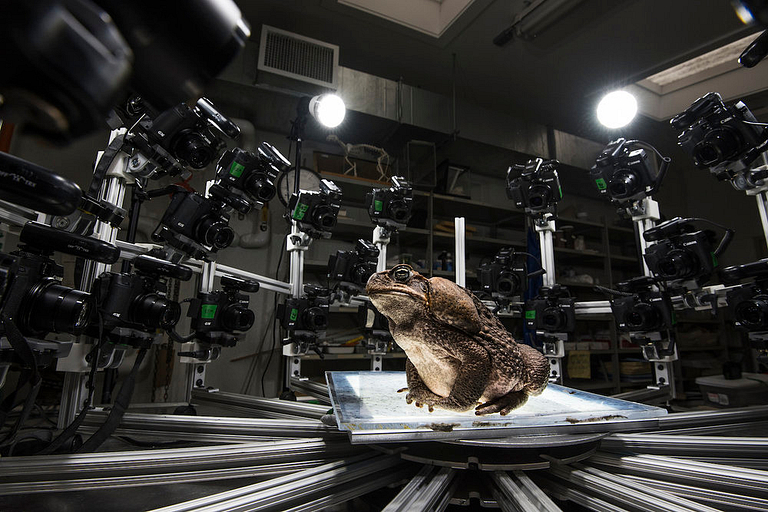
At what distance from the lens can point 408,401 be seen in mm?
1174

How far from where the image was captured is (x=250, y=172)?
67.9 inches

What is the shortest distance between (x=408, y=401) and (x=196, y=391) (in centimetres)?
110

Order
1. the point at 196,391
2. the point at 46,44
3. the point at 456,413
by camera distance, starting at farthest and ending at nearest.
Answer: the point at 196,391 < the point at 456,413 < the point at 46,44

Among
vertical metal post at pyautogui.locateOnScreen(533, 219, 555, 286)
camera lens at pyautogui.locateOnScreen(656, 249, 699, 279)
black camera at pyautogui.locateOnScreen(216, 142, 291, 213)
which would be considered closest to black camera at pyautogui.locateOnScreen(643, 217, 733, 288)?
camera lens at pyautogui.locateOnScreen(656, 249, 699, 279)

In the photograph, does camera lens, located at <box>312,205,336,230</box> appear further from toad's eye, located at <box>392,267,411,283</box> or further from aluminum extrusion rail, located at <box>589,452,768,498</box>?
aluminum extrusion rail, located at <box>589,452,768,498</box>

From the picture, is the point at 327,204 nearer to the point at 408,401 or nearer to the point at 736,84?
the point at 408,401

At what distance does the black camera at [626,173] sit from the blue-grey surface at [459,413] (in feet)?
3.99

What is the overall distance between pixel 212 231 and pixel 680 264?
2.19 meters

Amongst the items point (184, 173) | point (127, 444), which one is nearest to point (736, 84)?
point (184, 173)

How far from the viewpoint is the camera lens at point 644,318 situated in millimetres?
1769

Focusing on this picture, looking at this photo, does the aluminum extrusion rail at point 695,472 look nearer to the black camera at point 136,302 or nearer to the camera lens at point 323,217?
the black camera at point 136,302

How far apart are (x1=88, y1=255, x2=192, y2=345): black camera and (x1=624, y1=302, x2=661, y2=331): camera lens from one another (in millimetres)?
2116

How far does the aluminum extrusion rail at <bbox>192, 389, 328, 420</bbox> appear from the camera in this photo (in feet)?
4.71

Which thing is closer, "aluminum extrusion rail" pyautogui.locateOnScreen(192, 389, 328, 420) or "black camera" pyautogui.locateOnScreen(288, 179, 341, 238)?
"aluminum extrusion rail" pyautogui.locateOnScreen(192, 389, 328, 420)
